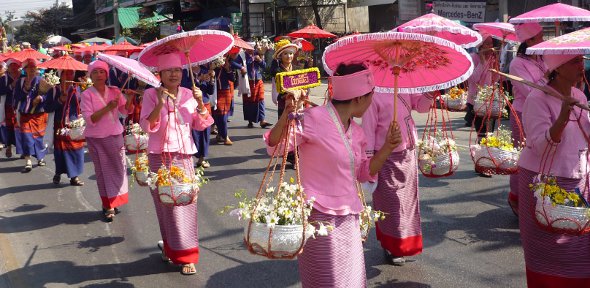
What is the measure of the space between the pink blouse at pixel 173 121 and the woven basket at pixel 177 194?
1.44 feet

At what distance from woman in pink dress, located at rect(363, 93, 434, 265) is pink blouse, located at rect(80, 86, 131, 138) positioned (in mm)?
3052

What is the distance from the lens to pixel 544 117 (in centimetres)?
402

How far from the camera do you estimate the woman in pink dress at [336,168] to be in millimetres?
3588

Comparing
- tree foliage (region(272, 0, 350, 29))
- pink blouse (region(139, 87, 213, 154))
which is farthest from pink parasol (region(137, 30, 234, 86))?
tree foliage (region(272, 0, 350, 29))

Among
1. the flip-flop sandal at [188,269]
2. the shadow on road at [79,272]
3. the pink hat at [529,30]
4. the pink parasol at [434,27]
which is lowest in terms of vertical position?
the shadow on road at [79,272]

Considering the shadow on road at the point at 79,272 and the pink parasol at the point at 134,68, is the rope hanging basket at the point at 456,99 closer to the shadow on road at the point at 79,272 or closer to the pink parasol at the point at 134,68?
the shadow on road at the point at 79,272

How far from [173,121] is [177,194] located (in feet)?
2.40

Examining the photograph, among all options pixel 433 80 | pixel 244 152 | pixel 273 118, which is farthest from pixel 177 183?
pixel 273 118

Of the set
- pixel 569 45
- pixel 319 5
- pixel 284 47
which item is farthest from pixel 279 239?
pixel 319 5

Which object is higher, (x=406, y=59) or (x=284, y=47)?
(x=406, y=59)

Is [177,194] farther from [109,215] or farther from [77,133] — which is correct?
[77,133]

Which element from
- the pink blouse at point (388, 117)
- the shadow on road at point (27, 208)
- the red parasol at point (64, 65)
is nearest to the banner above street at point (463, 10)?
A: the red parasol at point (64, 65)

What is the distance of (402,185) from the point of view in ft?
17.6

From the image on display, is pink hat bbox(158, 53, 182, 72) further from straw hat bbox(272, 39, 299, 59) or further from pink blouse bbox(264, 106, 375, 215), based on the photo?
straw hat bbox(272, 39, 299, 59)
